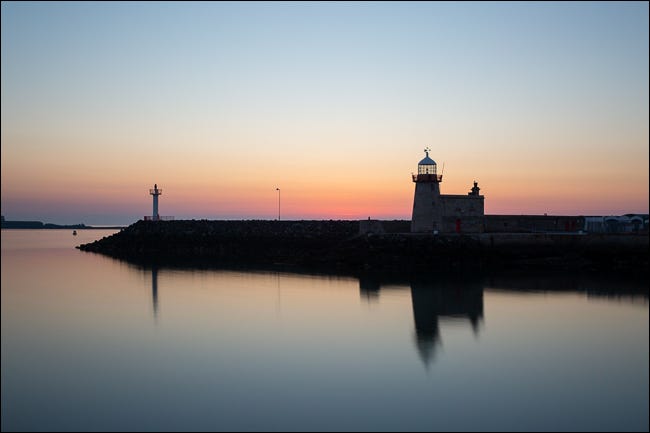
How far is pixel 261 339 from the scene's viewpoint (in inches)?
607

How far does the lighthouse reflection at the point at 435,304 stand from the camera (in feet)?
49.1

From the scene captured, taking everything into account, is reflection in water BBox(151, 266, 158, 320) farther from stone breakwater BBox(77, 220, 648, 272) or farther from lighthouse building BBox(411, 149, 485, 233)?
lighthouse building BBox(411, 149, 485, 233)

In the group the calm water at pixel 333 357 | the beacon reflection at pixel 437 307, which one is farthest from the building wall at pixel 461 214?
the calm water at pixel 333 357

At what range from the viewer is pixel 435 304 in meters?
19.8

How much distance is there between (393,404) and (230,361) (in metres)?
4.43

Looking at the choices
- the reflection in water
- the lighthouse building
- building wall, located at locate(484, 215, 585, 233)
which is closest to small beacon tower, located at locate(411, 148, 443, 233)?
the lighthouse building

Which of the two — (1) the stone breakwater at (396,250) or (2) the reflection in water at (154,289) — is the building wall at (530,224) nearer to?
(1) the stone breakwater at (396,250)

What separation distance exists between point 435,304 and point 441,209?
12.8m

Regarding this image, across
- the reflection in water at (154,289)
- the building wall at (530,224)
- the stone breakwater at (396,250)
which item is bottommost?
the reflection in water at (154,289)

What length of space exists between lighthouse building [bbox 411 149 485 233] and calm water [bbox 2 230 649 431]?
8047 millimetres

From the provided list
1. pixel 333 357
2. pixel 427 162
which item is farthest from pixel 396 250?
pixel 333 357

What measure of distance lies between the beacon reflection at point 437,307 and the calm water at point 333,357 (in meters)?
0.08

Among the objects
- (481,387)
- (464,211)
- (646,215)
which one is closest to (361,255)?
(464,211)

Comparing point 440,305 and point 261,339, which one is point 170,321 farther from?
point 440,305
